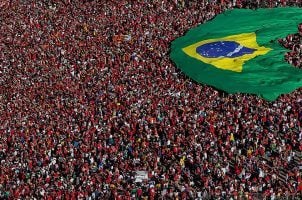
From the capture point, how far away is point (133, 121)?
28453 mm

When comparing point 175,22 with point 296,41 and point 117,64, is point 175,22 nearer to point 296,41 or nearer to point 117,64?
point 117,64

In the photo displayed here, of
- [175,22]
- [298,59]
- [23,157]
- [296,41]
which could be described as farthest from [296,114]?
[175,22]

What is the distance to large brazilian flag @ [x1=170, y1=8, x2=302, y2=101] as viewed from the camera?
2994cm

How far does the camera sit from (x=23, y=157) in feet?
89.9

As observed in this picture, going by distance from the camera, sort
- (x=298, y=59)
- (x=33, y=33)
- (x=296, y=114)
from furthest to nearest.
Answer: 1. (x=33, y=33)
2. (x=298, y=59)
3. (x=296, y=114)

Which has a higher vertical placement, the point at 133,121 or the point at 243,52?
the point at 243,52

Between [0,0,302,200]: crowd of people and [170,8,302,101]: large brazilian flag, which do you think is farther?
[170,8,302,101]: large brazilian flag

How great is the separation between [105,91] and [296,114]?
10.8 m

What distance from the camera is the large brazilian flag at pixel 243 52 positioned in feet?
98.2

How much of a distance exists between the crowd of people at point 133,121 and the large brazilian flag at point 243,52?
2.46 feet

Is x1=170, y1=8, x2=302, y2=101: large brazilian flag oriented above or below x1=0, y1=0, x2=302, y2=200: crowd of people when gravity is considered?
above

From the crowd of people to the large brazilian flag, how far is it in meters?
0.75

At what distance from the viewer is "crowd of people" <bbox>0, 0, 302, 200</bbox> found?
23.5 meters

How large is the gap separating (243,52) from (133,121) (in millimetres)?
8284
